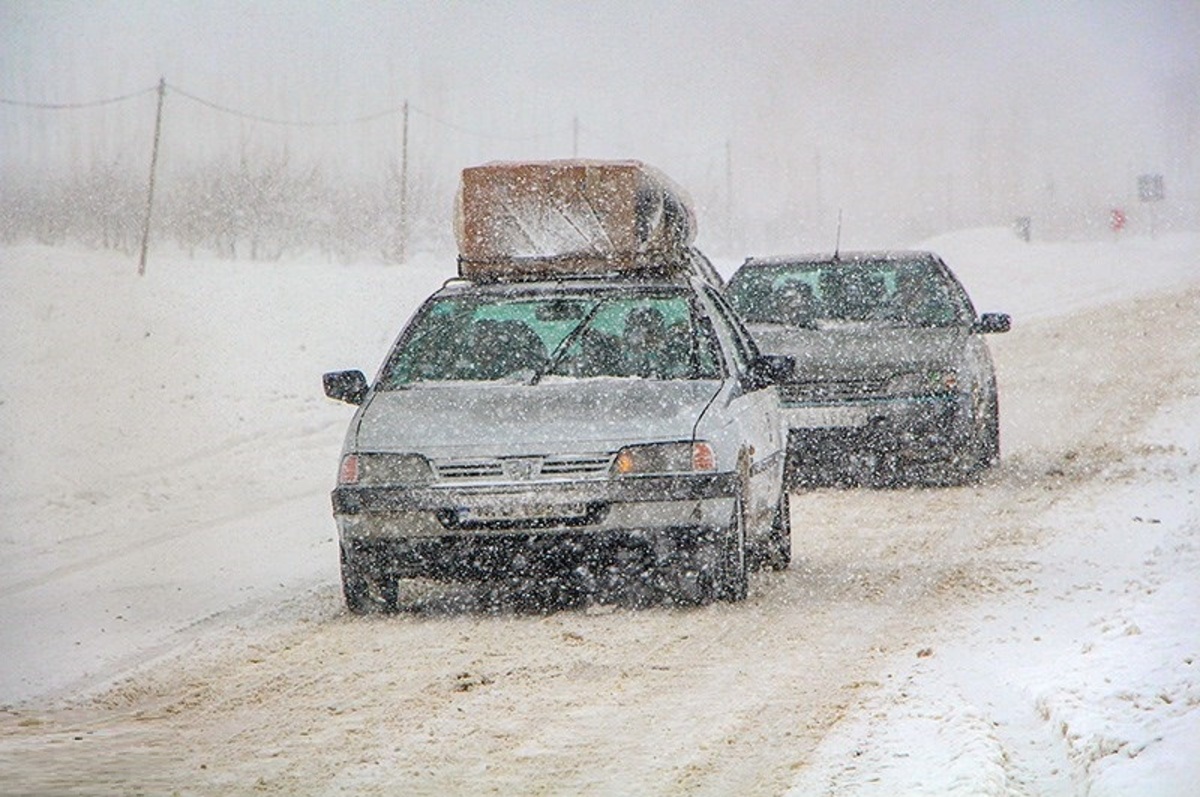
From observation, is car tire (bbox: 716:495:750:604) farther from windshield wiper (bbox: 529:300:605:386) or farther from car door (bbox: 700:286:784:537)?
windshield wiper (bbox: 529:300:605:386)

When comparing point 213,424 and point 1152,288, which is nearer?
point 213,424

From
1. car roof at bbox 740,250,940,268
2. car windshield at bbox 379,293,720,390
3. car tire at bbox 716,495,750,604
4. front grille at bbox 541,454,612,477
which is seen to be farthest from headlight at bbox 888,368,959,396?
front grille at bbox 541,454,612,477

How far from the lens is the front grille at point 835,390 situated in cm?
1327

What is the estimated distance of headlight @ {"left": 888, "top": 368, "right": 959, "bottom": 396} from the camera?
1329cm

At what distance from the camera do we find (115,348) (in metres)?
23.8

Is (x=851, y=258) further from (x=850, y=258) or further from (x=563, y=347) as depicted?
(x=563, y=347)

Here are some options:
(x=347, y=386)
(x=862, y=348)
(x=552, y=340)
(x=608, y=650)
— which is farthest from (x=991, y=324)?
(x=608, y=650)

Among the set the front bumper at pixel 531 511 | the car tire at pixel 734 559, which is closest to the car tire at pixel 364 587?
the front bumper at pixel 531 511

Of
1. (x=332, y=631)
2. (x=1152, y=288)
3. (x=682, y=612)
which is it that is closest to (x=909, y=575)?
→ (x=682, y=612)

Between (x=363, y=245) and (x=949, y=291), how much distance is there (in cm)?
2574

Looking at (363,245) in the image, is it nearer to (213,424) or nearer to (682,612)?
(213,424)

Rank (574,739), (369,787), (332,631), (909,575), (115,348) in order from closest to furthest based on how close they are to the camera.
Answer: (369,787) < (574,739) < (332,631) < (909,575) < (115,348)

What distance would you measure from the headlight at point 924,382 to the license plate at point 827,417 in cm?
28

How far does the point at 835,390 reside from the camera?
13312 mm
